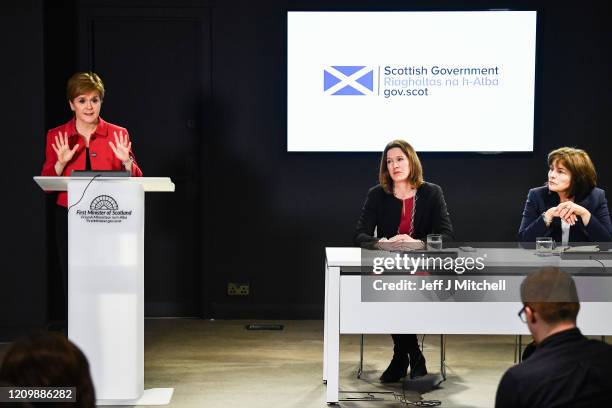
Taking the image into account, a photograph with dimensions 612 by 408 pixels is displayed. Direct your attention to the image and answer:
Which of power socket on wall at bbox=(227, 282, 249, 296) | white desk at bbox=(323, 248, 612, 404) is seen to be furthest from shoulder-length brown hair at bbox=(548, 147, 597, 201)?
power socket on wall at bbox=(227, 282, 249, 296)

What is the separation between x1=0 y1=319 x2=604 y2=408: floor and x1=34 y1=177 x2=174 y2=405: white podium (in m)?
0.44

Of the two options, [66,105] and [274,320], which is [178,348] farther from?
[66,105]

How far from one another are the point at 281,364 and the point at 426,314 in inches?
53.1

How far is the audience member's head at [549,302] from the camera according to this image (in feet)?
6.45

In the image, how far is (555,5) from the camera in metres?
6.13

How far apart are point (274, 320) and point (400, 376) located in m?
1.93

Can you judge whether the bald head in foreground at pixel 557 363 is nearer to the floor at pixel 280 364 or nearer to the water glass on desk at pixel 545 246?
the water glass on desk at pixel 545 246

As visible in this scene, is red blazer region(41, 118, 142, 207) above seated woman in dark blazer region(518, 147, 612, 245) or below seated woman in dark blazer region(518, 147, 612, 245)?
above

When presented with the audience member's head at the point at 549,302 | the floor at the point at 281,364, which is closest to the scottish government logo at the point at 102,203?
the floor at the point at 281,364

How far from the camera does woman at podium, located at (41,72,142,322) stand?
13.4 feet

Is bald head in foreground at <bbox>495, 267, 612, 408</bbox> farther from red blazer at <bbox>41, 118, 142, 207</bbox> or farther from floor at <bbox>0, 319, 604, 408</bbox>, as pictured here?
red blazer at <bbox>41, 118, 142, 207</bbox>

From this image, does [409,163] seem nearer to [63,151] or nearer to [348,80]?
[348,80]

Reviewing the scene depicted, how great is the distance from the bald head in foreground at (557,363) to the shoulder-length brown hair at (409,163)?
250 cm

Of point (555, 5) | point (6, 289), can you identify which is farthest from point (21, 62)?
point (555, 5)
